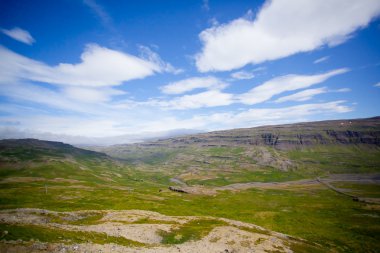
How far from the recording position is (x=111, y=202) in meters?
120

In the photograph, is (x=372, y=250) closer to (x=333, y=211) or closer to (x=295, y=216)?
(x=295, y=216)

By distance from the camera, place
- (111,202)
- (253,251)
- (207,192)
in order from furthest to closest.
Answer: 1. (207,192)
2. (111,202)
3. (253,251)

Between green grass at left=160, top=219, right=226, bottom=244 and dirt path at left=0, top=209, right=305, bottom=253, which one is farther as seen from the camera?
green grass at left=160, top=219, right=226, bottom=244

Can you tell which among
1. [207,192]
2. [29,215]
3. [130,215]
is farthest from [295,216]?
[29,215]

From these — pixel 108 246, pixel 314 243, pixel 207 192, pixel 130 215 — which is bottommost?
pixel 207 192

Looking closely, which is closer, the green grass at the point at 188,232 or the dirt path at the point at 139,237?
the dirt path at the point at 139,237

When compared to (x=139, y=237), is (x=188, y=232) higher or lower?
lower

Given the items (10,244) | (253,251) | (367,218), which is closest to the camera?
(10,244)

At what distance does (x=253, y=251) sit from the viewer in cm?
5600

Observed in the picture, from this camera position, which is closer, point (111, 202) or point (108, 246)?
point (108, 246)

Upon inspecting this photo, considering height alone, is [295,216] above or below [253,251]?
below

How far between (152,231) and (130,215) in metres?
23.6

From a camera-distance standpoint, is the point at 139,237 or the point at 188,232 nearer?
the point at 139,237

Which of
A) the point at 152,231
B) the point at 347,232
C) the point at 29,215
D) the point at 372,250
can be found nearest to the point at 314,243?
the point at 372,250
